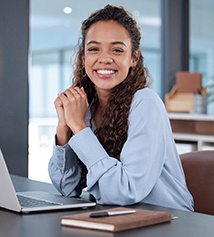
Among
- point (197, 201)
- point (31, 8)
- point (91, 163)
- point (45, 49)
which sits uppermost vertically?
point (31, 8)

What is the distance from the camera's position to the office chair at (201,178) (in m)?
2.02

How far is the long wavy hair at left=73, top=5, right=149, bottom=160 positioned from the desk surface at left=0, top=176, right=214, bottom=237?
0.38 m

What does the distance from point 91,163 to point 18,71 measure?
1.61m

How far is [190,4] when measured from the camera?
4.59 meters

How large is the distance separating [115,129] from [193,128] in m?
2.58

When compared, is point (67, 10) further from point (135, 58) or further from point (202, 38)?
point (135, 58)

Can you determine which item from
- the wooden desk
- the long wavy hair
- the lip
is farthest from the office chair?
the wooden desk

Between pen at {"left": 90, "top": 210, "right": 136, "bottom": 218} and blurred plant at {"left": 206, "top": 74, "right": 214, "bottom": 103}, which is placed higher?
blurred plant at {"left": 206, "top": 74, "right": 214, "bottom": 103}

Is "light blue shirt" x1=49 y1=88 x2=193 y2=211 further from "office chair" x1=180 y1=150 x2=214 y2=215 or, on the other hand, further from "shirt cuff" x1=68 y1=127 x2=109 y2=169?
"office chair" x1=180 y1=150 x2=214 y2=215

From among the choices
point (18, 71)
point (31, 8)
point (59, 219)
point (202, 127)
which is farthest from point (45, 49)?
point (59, 219)

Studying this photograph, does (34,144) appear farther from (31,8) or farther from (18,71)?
(31,8)

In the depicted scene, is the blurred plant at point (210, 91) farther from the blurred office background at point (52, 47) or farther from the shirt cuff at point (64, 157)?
the shirt cuff at point (64, 157)

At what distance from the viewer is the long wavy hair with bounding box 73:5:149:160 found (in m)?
1.84

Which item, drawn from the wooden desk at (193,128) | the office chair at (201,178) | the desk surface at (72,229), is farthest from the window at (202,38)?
the desk surface at (72,229)
